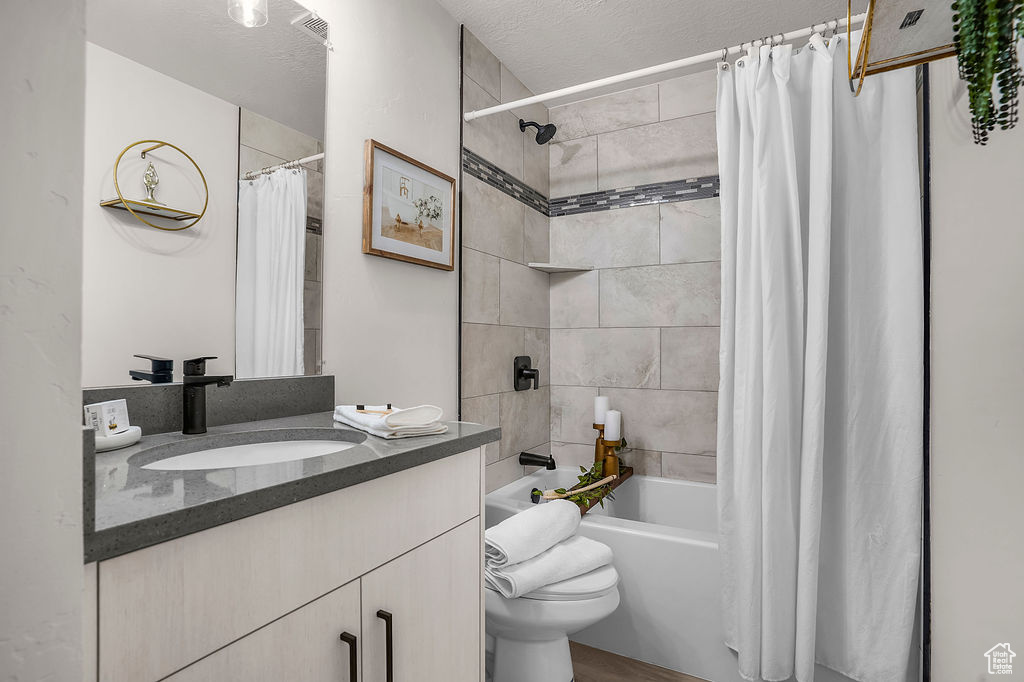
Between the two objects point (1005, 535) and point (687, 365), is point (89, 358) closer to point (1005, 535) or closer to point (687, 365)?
point (1005, 535)

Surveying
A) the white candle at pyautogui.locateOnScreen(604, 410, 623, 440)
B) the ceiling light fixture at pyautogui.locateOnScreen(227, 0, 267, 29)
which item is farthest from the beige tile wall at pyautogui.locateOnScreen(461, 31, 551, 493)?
the ceiling light fixture at pyautogui.locateOnScreen(227, 0, 267, 29)

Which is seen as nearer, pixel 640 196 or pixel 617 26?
pixel 617 26

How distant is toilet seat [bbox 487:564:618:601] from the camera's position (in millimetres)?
1532

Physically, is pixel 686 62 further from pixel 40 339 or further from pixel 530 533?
pixel 40 339

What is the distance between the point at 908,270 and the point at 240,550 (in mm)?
1781

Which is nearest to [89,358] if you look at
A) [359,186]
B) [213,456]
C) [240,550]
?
[213,456]

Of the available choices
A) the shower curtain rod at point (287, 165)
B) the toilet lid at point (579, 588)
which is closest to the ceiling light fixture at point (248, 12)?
the shower curtain rod at point (287, 165)

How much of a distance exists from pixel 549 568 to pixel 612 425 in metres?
1.07

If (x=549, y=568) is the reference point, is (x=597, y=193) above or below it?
above

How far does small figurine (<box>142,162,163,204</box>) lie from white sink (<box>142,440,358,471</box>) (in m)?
0.53

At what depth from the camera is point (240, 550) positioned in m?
0.72

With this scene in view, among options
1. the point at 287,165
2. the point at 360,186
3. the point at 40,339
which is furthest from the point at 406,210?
the point at 40,339

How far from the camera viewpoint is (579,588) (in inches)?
61.2

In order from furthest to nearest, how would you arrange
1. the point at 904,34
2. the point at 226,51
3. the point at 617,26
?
1. the point at 617,26
2. the point at 226,51
3. the point at 904,34
